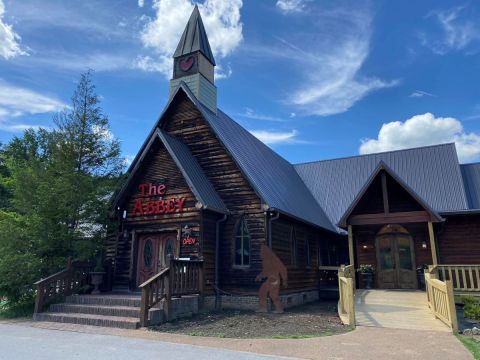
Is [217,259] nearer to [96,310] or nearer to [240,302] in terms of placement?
[240,302]

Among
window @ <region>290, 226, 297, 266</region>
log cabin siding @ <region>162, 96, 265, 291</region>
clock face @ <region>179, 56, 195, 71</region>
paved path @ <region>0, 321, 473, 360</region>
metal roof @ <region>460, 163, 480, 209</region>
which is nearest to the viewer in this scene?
paved path @ <region>0, 321, 473, 360</region>

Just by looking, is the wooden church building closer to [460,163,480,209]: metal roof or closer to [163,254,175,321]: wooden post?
[460,163,480,209]: metal roof

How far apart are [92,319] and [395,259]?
1285 centimetres

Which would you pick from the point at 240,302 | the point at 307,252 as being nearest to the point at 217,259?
the point at 240,302

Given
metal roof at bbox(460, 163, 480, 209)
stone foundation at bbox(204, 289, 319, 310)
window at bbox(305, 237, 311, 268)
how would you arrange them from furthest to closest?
metal roof at bbox(460, 163, 480, 209) → window at bbox(305, 237, 311, 268) → stone foundation at bbox(204, 289, 319, 310)

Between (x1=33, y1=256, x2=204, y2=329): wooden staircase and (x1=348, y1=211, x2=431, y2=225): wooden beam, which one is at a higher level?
(x1=348, y1=211, x2=431, y2=225): wooden beam

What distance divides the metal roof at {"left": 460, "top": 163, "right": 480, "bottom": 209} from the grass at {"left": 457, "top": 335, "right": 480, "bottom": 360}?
10307mm

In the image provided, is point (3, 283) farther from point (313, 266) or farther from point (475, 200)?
point (475, 200)

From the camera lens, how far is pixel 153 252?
14.9 m

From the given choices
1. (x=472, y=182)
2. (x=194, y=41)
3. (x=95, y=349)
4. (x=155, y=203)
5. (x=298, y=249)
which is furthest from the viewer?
(x=472, y=182)

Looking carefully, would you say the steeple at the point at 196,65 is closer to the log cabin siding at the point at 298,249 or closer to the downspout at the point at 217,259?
the downspout at the point at 217,259

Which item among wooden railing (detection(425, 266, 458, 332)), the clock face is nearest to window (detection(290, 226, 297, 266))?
wooden railing (detection(425, 266, 458, 332))

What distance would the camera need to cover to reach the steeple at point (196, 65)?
709 inches

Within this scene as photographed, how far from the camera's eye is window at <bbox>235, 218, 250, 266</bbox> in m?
14.2
